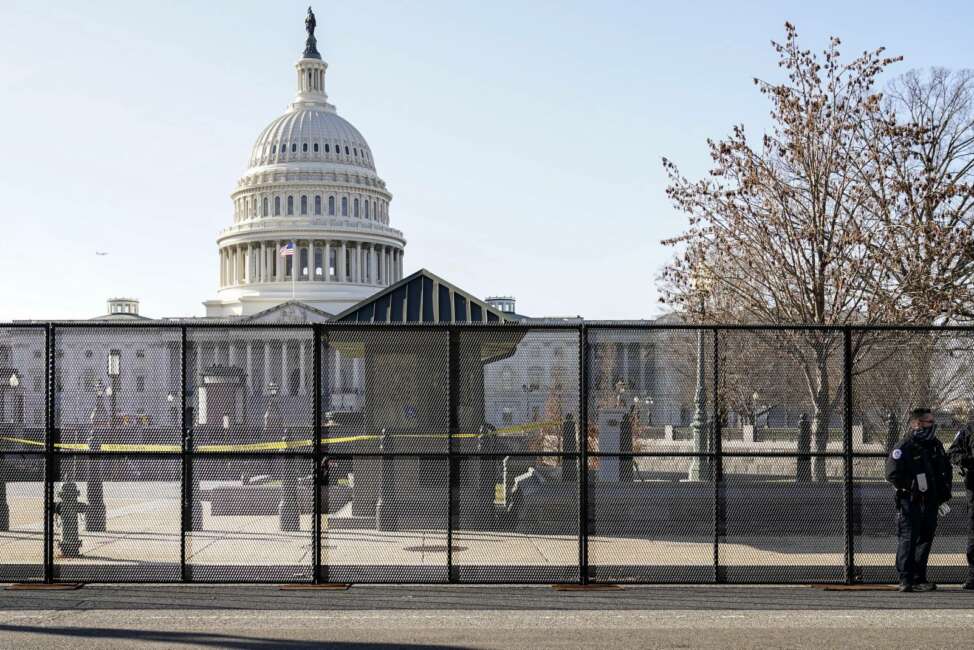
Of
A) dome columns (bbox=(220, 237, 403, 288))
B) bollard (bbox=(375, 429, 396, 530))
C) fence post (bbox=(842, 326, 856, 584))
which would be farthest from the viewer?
dome columns (bbox=(220, 237, 403, 288))

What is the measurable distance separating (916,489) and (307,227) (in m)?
122

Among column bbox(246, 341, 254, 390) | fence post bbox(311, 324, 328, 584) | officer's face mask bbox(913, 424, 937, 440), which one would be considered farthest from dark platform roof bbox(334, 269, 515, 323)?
officer's face mask bbox(913, 424, 937, 440)

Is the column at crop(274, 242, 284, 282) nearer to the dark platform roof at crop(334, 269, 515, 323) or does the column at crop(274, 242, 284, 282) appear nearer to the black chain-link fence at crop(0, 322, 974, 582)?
the dark platform roof at crop(334, 269, 515, 323)

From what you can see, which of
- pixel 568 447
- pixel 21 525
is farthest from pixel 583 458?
pixel 21 525

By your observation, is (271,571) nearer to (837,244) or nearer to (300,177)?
(837,244)

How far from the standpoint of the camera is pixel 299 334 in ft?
42.8

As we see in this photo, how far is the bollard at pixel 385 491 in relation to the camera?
13.4m

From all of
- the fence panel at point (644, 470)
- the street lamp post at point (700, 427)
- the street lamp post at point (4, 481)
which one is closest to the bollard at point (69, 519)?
the street lamp post at point (4, 481)

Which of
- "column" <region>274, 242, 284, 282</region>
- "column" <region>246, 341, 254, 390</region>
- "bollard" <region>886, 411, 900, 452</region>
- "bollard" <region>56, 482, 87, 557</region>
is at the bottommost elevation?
"bollard" <region>56, 482, 87, 557</region>

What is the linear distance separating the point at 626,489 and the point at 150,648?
6847 millimetres

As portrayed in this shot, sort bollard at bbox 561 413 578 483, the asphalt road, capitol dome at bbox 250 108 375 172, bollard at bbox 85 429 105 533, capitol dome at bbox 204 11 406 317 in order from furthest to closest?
capitol dome at bbox 250 108 375 172 → capitol dome at bbox 204 11 406 317 → bollard at bbox 561 413 578 483 → bollard at bbox 85 429 105 533 → the asphalt road

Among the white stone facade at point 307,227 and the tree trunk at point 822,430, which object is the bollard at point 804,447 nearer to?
the tree trunk at point 822,430

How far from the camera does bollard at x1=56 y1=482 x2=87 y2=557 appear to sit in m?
13.3

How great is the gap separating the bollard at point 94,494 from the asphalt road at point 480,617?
1317mm
